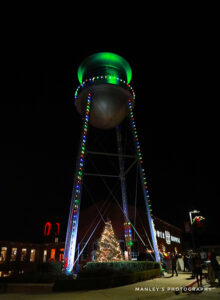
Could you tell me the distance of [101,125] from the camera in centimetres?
2114

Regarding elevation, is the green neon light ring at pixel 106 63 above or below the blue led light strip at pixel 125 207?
above

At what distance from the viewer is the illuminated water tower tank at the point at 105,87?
18.5 m

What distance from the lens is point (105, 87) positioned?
18422 mm

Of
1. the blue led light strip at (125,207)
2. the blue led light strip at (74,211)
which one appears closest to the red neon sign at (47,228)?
the blue led light strip at (125,207)

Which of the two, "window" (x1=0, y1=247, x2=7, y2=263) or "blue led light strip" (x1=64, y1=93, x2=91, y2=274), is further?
"window" (x1=0, y1=247, x2=7, y2=263)

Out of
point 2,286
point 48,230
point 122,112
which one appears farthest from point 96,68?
point 48,230

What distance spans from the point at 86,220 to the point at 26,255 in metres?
16.1

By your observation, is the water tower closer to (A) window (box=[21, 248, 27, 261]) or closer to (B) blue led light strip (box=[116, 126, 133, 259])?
(B) blue led light strip (box=[116, 126, 133, 259])

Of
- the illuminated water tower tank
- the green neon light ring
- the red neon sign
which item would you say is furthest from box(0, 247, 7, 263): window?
the green neon light ring

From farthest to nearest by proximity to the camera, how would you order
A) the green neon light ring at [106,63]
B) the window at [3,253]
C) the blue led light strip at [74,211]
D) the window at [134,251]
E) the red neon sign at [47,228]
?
1. the window at [3,253]
2. the window at [134,251]
3. the red neon sign at [47,228]
4. the green neon light ring at [106,63]
5. the blue led light strip at [74,211]

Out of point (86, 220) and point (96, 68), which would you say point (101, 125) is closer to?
point (96, 68)

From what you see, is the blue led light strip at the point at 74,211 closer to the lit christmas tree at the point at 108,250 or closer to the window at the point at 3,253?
the lit christmas tree at the point at 108,250

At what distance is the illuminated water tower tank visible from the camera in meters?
18.5

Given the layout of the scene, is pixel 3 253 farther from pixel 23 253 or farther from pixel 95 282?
pixel 95 282
